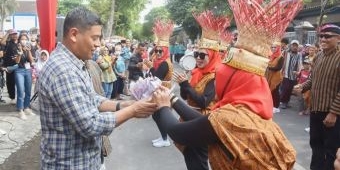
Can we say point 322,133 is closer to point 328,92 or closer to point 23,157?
point 328,92

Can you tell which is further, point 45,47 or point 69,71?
point 45,47

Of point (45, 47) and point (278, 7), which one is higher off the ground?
point (278, 7)

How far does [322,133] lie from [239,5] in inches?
116

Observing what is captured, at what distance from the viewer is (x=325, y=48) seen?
4723 millimetres

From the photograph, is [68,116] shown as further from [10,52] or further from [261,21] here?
[10,52]

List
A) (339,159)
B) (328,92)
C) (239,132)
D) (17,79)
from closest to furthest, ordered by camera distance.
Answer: (239,132) < (339,159) < (328,92) < (17,79)

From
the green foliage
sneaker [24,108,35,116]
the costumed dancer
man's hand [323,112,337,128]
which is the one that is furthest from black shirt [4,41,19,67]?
the green foliage

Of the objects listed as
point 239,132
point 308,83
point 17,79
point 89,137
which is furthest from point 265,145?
point 17,79

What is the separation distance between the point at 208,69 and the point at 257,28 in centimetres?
234

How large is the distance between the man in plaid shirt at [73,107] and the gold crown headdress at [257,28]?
2.44 ft

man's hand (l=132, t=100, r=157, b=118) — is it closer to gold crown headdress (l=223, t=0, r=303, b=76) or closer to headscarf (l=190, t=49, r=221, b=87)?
gold crown headdress (l=223, t=0, r=303, b=76)

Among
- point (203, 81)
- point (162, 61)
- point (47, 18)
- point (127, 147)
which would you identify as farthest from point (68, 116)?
point (162, 61)

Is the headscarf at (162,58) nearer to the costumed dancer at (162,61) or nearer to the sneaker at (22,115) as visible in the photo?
the costumed dancer at (162,61)

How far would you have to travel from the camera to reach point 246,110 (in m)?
2.21
